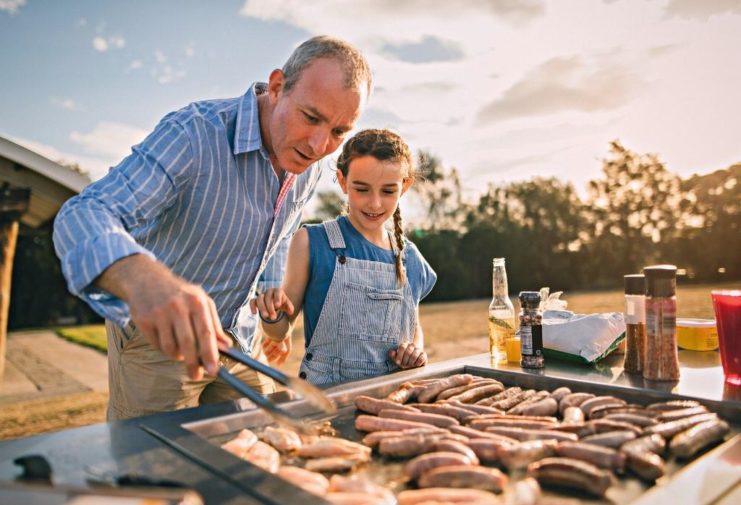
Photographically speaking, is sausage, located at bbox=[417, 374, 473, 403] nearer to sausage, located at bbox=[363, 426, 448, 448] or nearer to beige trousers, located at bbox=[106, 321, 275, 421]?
sausage, located at bbox=[363, 426, 448, 448]

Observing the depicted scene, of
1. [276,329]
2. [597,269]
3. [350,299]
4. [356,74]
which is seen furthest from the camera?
[597,269]

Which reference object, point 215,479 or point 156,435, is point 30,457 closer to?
point 156,435

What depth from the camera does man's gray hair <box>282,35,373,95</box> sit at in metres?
2.32

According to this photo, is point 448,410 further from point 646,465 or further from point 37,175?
point 37,175

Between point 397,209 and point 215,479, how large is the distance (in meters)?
2.39

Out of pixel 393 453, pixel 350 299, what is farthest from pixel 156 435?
pixel 350 299

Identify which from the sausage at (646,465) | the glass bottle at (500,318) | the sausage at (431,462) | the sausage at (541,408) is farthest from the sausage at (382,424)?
the glass bottle at (500,318)

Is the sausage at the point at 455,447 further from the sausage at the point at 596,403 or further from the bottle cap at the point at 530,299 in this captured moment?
the bottle cap at the point at 530,299

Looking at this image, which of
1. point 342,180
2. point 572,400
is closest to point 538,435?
point 572,400

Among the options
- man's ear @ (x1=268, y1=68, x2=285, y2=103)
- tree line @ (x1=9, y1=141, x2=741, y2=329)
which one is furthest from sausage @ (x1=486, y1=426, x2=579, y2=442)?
tree line @ (x1=9, y1=141, x2=741, y2=329)

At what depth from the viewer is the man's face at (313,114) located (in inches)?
90.2

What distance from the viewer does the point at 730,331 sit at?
219cm

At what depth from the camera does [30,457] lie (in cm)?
124

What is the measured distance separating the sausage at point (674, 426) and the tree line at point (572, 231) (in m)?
26.8
